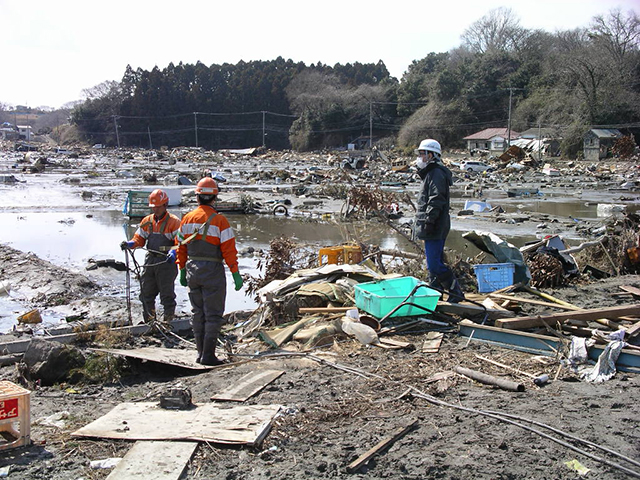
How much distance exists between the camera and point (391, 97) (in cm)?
8050

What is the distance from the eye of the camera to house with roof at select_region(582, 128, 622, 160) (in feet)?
161

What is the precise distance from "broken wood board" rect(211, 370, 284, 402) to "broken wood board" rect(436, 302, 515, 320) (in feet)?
7.34

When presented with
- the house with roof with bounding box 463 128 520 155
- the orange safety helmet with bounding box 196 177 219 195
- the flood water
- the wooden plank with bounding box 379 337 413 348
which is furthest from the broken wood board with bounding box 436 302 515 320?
the house with roof with bounding box 463 128 520 155

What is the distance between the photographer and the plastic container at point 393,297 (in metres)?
6.14

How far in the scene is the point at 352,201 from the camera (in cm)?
932

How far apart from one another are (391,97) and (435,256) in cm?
7700

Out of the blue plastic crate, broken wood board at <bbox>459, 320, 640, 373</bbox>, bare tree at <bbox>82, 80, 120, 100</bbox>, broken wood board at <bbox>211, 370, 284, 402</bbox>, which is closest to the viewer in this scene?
broken wood board at <bbox>211, 370, 284, 402</bbox>

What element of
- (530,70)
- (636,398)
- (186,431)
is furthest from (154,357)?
(530,70)

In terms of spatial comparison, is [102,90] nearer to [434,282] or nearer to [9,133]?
[9,133]

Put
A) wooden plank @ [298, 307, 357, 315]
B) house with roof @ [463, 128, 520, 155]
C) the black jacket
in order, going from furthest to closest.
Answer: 1. house with roof @ [463, 128, 520, 155]
2. wooden plank @ [298, 307, 357, 315]
3. the black jacket

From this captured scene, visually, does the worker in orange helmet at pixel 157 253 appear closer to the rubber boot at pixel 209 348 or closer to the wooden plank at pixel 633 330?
the rubber boot at pixel 209 348

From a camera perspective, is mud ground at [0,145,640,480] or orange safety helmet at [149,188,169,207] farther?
orange safety helmet at [149,188,169,207]

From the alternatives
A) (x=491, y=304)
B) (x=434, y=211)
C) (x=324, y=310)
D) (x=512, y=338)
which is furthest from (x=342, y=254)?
(x=512, y=338)

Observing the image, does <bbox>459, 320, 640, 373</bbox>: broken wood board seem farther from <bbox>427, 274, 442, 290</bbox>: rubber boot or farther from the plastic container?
<bbox>427, 274, 442, 290</bbox>: rubber boot
